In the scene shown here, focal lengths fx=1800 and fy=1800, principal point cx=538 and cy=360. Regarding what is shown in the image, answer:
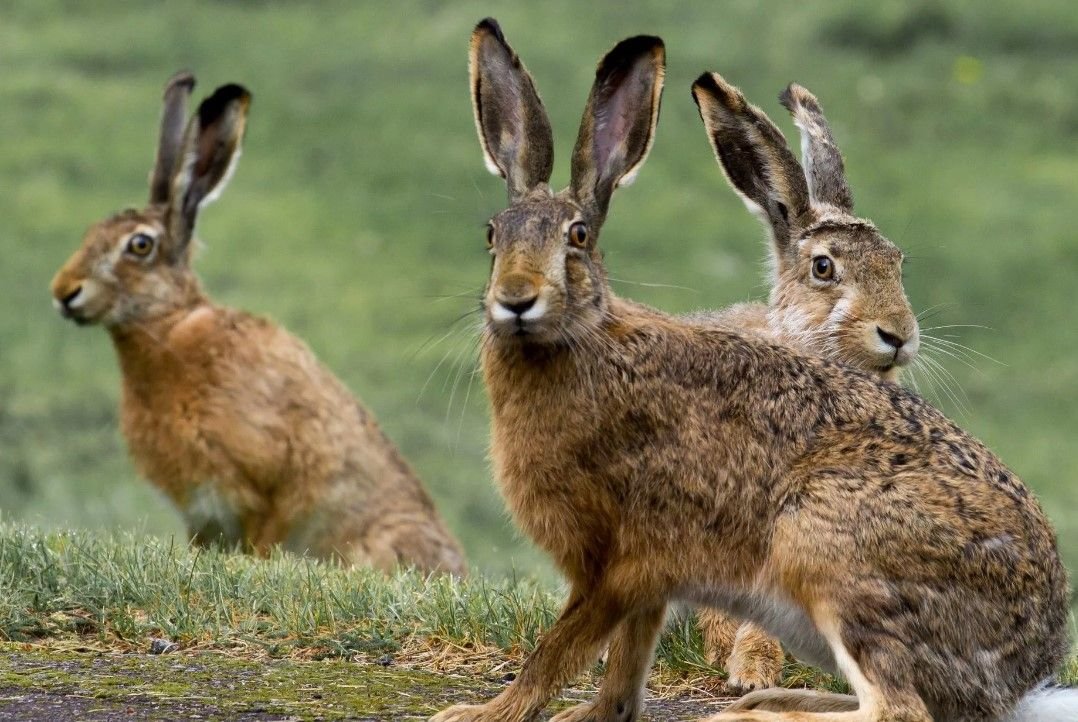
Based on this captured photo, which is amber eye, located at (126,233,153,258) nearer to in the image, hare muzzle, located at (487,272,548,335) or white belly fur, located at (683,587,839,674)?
hare muzzle, located at (487,272,548,335)

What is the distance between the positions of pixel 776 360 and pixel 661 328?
38 centimetres

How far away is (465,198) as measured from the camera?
63.9 feet

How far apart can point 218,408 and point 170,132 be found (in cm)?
162

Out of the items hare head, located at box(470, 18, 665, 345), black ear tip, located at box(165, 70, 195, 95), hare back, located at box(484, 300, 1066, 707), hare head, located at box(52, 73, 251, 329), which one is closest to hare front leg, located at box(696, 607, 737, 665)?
hare back, located at box(484, 300, 1066, 707)

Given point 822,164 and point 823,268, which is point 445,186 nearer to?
point 822,164

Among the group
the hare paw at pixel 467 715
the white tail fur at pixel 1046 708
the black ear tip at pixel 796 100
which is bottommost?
the hare paw at pixel 467 715

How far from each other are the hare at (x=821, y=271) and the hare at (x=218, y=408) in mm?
3317

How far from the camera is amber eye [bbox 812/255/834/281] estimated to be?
7.34 meters

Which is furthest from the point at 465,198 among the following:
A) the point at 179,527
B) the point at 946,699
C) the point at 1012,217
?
the point at 946,699

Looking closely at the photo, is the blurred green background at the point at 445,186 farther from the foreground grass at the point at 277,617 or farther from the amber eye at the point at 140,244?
the foreground grass at the point at 277,617

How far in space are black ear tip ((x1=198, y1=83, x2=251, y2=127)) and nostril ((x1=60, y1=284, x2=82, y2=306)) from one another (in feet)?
3.93

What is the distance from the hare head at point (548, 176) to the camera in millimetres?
5383

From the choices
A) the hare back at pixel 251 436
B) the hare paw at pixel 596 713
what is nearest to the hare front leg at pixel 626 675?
the hare paw at pixel 596 713

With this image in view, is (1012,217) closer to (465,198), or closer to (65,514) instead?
(465,198)
